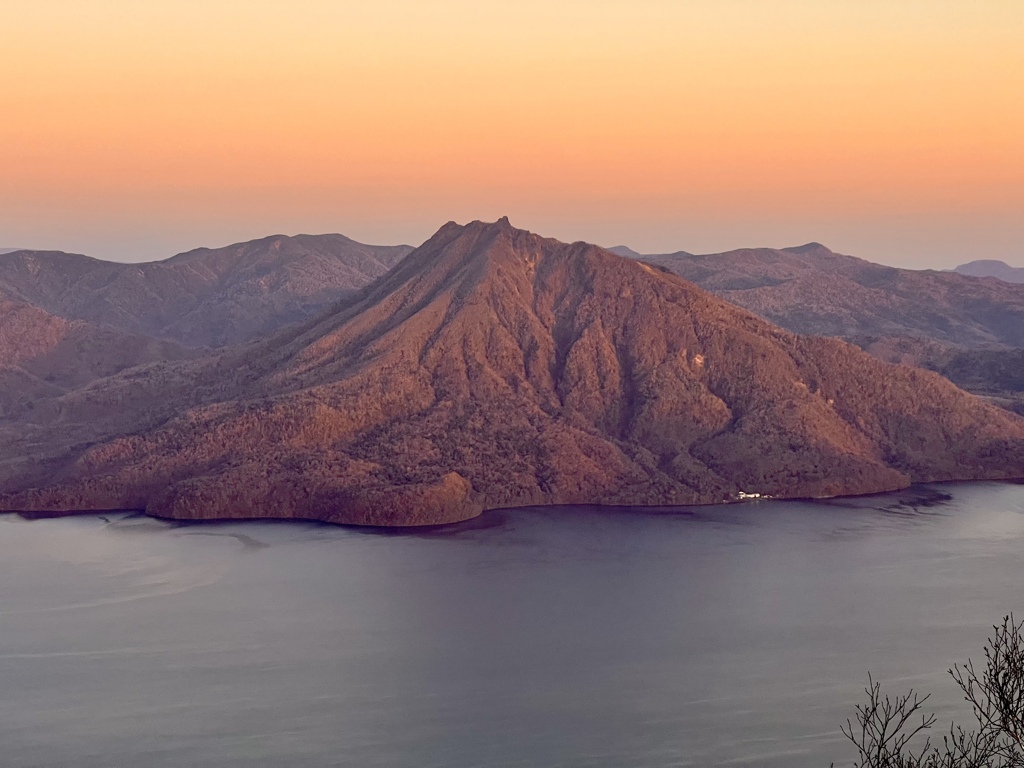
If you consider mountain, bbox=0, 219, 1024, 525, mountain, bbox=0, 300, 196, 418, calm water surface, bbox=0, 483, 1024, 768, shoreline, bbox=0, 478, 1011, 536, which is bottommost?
calm water surface, bbox=0, 483, 1024, 768

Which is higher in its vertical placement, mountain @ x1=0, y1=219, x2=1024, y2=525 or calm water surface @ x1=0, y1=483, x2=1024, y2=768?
mountain @ x1=0, y1=219, x2=1024, y2=525

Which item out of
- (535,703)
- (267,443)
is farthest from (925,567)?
(267,443)

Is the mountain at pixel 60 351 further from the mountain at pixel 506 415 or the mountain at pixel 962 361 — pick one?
the mountain at pixel 962 361

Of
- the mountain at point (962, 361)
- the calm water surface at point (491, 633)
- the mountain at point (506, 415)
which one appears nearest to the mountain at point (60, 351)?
the mountain at point (506, 415)

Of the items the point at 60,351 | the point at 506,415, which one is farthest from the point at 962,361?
the point at 60,351

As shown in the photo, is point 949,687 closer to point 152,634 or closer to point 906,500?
point 152,634

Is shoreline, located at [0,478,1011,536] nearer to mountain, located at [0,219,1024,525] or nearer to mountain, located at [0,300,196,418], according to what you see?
mountain, located at [0,219,1024,525]

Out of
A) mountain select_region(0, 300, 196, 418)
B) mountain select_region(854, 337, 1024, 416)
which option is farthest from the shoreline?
mountain select_region(0, 300, 196, 418)
